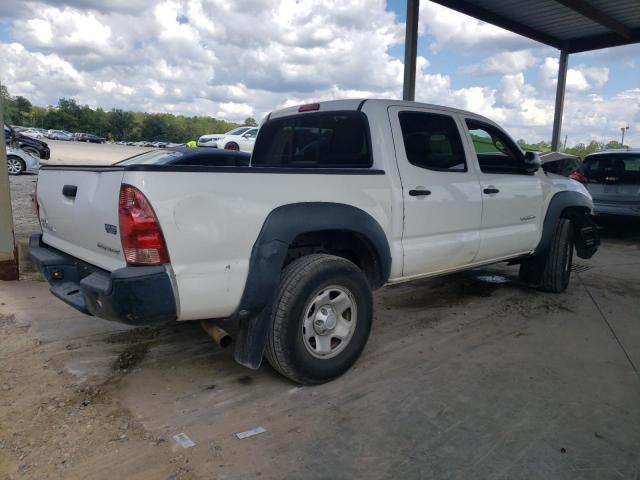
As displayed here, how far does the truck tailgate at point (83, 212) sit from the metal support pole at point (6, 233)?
6.97ft

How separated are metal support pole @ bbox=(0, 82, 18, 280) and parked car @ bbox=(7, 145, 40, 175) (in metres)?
12.3

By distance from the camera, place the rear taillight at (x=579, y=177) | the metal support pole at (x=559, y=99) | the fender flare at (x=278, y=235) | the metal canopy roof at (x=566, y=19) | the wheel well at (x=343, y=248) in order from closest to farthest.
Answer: the fender flare at (x=278, y=235) < the wheel well at (x=343, y=248) < the rear taillight at (x=579, y=177) < the metal canopy roof at (x=566, y=19) < the metal support pole at (x=559, y=99)

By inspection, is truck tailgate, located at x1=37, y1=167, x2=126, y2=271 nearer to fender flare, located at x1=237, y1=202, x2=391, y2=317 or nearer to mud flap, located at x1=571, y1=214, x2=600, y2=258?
fender flare, located at x1=237, y1=202, x2=391, y2=317

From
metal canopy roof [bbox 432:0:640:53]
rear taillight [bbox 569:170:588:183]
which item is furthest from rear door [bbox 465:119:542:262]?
metal canopy roof [bbox 432:0:640:53]

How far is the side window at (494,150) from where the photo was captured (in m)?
4.52

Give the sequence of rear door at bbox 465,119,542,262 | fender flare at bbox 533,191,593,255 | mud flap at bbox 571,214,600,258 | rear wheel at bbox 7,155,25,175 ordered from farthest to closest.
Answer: rear wheel at bbox 7,155,25,175 < mud flap at bbox 571,214,600,258 < fender flare at bbox 533,191,593,255 < rear door at bbox 465,119,542,262

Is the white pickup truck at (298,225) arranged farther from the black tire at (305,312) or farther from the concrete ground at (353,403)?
the concrete ground at (353,403)

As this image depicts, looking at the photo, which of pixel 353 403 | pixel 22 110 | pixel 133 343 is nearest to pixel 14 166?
pixel 133 343

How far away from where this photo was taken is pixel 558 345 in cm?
416

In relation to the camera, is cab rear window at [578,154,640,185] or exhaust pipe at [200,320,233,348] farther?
cab rear window at [578,154,640,185]

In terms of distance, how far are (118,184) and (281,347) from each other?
52.3 inches

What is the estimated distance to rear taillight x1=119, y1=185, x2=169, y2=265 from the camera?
253cm

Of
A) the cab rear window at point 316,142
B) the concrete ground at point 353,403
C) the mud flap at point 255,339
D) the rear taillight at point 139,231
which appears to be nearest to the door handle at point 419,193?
the cab rear window at point 316,142

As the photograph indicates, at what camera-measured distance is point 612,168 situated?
905cm
